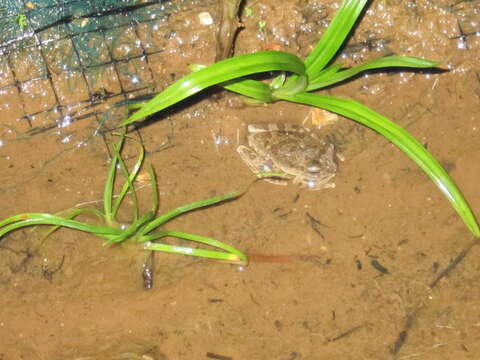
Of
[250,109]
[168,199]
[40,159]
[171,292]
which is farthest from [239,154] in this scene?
[40,159]

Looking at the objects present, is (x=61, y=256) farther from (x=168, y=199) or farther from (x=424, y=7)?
(x=424, y=7)

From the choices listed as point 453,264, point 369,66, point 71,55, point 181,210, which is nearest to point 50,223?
point 181,210

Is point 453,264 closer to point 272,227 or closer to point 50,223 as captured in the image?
point 272,227

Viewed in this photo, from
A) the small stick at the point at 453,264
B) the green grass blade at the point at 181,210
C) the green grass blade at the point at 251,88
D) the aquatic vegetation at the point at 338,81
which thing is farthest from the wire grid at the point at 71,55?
the small stick at the point at 453,264

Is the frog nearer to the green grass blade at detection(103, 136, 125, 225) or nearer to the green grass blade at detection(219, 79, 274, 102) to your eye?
the green grass blade at detection(219, 79, 274, 102)

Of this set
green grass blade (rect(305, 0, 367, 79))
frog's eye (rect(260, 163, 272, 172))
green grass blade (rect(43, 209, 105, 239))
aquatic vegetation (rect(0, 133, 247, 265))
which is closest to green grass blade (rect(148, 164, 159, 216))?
aquatic vegetation (rect(0, 133, 247, 265))
